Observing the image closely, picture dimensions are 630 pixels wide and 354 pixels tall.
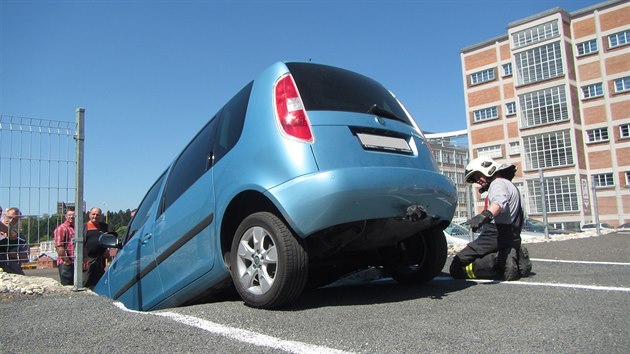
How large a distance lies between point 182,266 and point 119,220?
613 inches

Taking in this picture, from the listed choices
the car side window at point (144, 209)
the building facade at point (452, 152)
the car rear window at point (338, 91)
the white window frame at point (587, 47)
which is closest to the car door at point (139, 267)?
the car side window at point (144, 209)

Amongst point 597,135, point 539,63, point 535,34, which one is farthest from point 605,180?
point 535,34

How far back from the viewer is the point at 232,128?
3.85 metres

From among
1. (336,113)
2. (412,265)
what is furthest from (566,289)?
(336,113)

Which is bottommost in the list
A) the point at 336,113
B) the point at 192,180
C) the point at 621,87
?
the point at 192,180

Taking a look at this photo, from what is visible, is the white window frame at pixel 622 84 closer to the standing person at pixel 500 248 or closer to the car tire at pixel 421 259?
the standing person at pixel 500 248

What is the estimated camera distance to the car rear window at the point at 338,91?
345cm

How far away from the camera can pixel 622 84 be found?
4531 cm

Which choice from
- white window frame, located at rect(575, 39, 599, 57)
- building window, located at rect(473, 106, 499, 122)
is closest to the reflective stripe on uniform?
white window frame, located at rect(575, 39, 599, 57)

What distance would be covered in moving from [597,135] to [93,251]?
51.4 metres

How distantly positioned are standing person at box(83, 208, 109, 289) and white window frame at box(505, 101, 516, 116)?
52.2 metres

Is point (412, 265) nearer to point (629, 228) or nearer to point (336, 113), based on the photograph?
point (336, 113)

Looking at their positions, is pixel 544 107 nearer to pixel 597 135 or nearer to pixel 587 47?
pixel 597 135

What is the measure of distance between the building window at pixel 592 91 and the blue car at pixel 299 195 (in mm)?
51332
